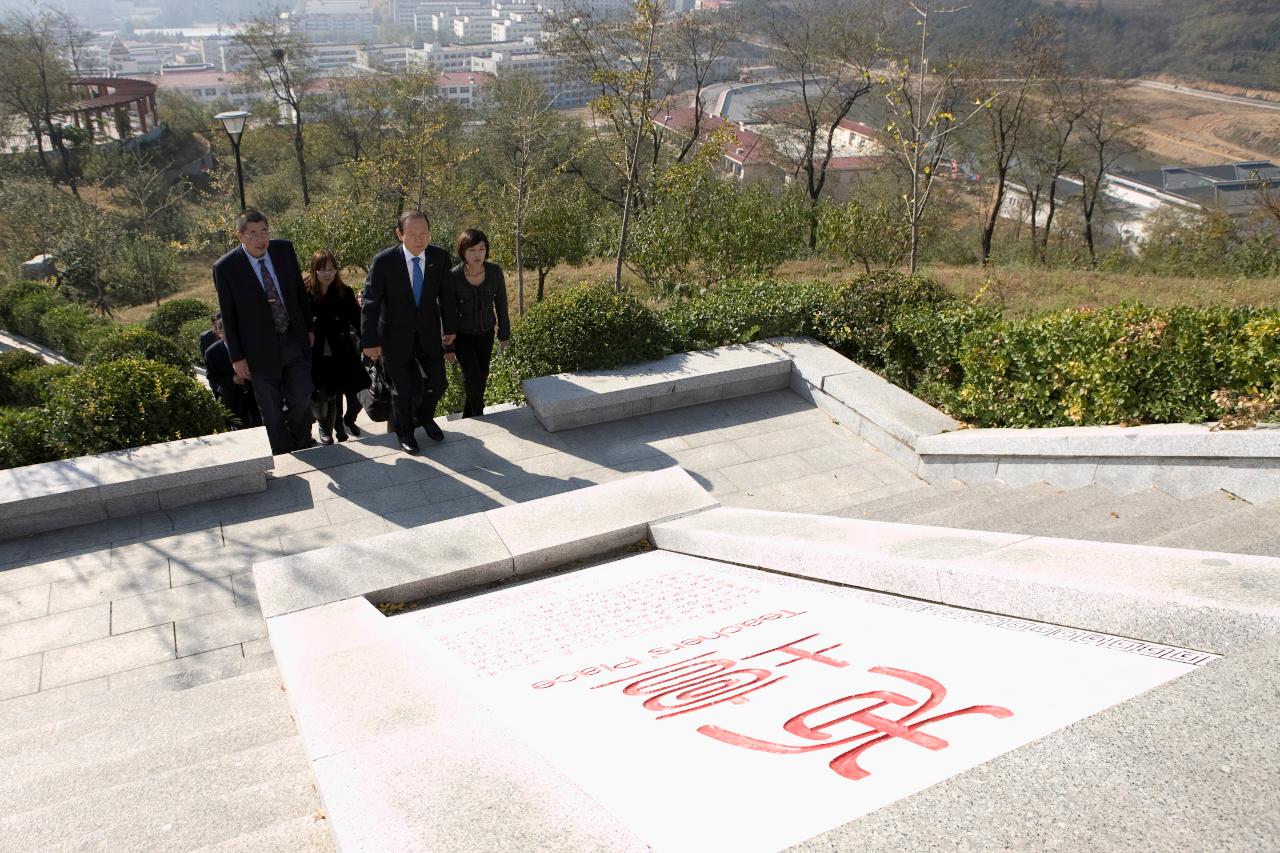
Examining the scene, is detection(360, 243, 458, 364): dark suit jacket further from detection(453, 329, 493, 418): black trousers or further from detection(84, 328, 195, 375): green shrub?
detection(84, 328, 195, 375): green shrub

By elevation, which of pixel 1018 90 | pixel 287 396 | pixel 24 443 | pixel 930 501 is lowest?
pixel 930 501

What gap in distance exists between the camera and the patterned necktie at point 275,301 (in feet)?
19.1

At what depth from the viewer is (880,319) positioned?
7.82 meters

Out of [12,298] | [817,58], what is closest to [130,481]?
[12,298]

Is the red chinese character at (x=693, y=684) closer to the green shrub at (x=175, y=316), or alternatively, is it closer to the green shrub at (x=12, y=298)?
the green shrub at (x=175, y=316)

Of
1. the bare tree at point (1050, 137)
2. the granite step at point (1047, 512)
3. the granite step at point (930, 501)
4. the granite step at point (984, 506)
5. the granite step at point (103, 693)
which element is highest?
the bare tree at point (1050, 137)

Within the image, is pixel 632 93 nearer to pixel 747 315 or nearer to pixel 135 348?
pixel 747 315

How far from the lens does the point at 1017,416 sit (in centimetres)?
617

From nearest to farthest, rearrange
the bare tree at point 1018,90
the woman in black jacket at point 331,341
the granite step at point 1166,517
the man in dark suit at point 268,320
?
the granite step at point 1166,517 < the man in dark suit at point 268,320 < the woman in black jacket at point 331,341 < the bare tree at point 1018,90

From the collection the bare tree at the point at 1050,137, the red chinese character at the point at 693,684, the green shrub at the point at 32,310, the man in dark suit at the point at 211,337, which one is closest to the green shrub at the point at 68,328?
the green shrub at the point at 32,310

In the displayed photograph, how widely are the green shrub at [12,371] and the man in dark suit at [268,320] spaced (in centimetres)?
658

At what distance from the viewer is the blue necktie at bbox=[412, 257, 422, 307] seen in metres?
6.11

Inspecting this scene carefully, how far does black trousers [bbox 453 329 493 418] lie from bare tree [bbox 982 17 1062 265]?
22677 mm

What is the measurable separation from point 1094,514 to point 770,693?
3.00 meters
